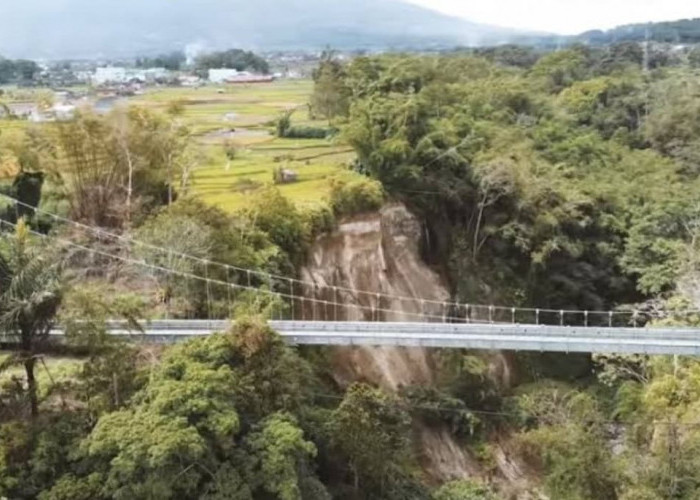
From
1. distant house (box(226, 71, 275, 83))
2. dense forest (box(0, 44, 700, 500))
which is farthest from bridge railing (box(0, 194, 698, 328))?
distant house (box(226, 71, 275, 83))

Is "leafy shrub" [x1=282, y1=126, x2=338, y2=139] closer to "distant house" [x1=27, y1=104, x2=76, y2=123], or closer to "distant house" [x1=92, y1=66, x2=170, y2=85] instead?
"distant house" [x1=27, y1=104, x2=76, y2=123]

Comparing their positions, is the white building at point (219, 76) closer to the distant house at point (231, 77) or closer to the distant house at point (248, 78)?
the distant house at point (231, 77)

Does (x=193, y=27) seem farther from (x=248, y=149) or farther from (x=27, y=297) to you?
(x=27, y=297)

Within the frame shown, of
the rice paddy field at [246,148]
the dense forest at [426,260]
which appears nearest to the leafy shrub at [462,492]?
the dense forest at [426,260]

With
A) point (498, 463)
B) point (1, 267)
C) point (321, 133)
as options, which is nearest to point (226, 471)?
point (1, 267)

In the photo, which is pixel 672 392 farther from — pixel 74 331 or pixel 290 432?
pixel 74 331

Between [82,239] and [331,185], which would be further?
[331,185]
